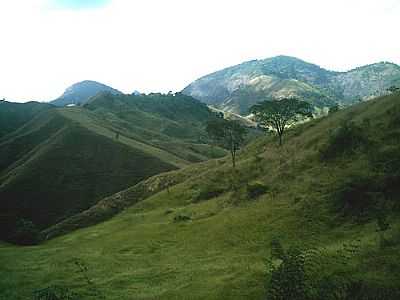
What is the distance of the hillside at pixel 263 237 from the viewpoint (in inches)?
960

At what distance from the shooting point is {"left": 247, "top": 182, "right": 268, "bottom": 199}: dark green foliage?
2092 inches

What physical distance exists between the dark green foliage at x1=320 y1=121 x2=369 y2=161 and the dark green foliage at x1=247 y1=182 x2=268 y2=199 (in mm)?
9703

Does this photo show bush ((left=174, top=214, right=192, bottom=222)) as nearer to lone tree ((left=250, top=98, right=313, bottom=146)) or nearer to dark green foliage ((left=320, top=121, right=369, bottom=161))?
dark green foliage ((left=320, top=121, right=369, bottom=161))

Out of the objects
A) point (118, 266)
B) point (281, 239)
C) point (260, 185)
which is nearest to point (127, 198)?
point (260, 185)

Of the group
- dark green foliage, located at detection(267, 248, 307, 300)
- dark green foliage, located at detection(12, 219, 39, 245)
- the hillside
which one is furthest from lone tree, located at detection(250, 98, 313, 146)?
dark green foliage, located at detection(267, 248, 307, 300)

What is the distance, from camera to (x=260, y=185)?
53938 mm

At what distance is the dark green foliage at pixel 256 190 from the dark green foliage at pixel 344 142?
970 centimetres

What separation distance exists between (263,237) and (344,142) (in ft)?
81.6

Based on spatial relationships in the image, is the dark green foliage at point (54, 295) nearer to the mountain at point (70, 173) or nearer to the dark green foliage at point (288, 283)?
the dark green foliage at point (288, 283)

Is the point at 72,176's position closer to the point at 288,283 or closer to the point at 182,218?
the point at 182,218

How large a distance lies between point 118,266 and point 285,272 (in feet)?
73.1

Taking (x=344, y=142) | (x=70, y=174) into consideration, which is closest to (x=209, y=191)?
(x=344, y=142)

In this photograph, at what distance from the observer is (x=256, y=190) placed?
53.8 metres

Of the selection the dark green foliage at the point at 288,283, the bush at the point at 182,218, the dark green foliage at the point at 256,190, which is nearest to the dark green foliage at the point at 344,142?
the dark green foliage at the point at 256,190
